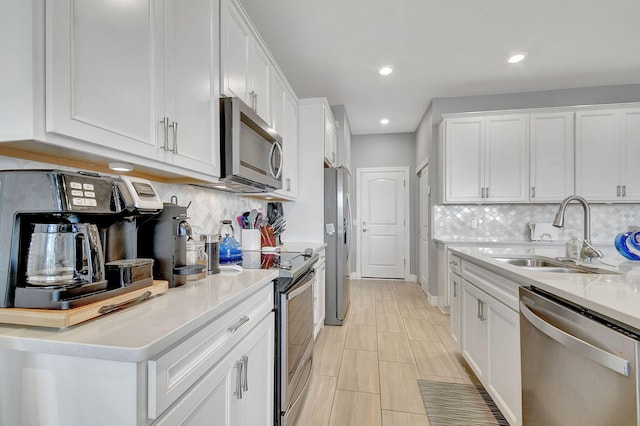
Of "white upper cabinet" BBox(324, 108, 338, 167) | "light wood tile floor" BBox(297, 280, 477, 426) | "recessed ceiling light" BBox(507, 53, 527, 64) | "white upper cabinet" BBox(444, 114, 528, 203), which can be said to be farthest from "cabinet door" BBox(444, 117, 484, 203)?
"light wood tile floor" BBox(297, 280, 477, 426)

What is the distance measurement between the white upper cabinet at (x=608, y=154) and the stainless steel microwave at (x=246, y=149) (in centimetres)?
366

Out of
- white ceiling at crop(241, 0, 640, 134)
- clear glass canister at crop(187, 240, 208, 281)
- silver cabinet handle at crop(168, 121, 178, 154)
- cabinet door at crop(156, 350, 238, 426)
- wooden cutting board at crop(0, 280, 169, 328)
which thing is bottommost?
cabinet door at crop(156, 350, 238, 426)

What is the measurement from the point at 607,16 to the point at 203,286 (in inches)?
140

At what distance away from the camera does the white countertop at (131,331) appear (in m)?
0.61

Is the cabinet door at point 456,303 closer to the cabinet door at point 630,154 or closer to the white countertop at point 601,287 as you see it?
the white countertop at point 601,287

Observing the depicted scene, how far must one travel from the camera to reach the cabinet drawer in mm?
643

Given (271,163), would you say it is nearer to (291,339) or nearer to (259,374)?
(291,339)

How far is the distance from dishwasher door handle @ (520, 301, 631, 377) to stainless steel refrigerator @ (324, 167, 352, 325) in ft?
6.65

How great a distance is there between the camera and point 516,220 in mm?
3783

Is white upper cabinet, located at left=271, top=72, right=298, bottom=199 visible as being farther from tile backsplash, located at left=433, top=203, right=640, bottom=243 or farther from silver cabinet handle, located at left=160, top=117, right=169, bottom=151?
tile backsplash, located at left=433, top=203, right=640, bottom=243

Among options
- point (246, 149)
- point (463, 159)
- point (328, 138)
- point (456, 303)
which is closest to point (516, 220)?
point (463, 159)

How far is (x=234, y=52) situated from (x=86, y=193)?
1206 mm

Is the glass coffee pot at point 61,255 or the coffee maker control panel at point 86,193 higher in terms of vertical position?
→ the coffee maker control panel at point 86,193

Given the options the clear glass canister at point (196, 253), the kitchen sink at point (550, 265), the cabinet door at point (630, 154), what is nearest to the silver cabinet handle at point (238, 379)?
the clear glass canister at point (196, 253)
